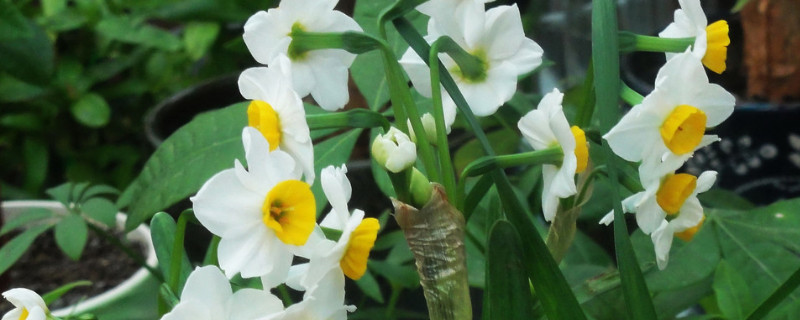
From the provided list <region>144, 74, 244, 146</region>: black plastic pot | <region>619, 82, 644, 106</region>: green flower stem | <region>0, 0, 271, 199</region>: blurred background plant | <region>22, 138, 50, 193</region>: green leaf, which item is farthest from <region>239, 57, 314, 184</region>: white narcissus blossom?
<region>22, 138, 50, 193</region>: green leaf

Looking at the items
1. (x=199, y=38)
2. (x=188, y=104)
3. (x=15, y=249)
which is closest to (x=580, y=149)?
(x=15, y=249)

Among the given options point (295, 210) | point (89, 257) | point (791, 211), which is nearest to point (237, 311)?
point (295, 210)

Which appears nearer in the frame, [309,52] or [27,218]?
[309,52]

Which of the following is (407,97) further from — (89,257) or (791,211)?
(89,257)

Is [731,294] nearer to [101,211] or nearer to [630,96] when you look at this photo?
[630,96]

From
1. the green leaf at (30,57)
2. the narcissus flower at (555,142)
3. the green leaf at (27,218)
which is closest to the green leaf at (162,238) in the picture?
the narcissus flower at (555,142)

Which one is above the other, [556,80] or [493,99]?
[493,99]
